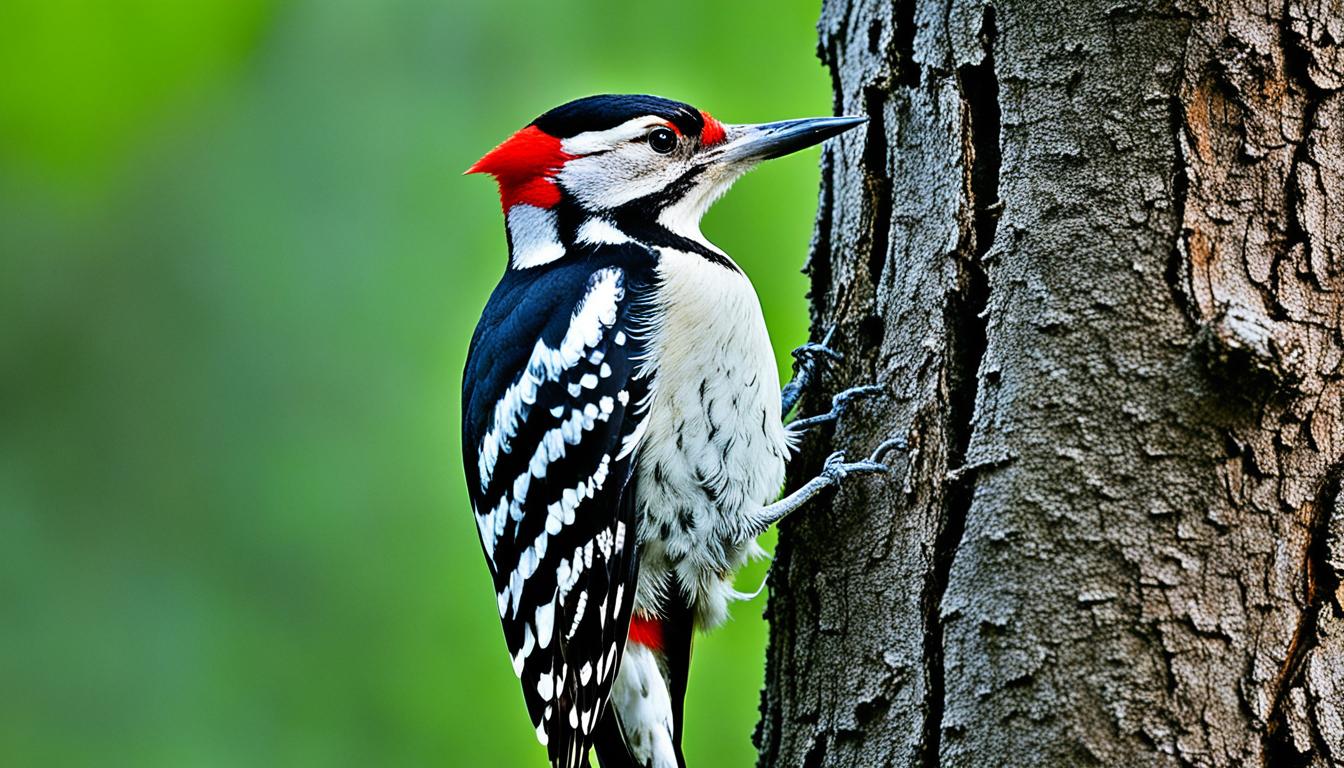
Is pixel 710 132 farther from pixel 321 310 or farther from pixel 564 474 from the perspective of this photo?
pixel 321 310

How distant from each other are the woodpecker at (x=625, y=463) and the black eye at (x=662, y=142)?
0.08 meters

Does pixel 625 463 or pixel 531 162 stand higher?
pixel 531 162

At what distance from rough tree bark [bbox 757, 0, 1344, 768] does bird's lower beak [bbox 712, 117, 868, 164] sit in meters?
0.30

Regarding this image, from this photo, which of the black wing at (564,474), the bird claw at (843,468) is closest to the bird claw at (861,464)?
the bird claw at (843,468)

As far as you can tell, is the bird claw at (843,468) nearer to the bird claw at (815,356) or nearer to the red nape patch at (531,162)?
the bird claw at (815,356)

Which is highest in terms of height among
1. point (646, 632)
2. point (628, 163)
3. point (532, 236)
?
point (628, 163)

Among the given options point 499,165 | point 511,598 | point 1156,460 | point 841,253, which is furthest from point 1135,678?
point 499,165

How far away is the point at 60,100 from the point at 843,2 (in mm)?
2120

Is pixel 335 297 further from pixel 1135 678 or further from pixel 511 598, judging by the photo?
pixel 1135 678

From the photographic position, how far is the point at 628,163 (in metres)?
3.05

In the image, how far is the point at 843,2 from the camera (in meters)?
2.72

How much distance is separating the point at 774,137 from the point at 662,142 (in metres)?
0.31

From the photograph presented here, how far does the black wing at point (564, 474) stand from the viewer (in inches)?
103

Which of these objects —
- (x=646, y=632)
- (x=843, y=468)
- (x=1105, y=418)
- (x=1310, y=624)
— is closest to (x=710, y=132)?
(x=843, y=468)
